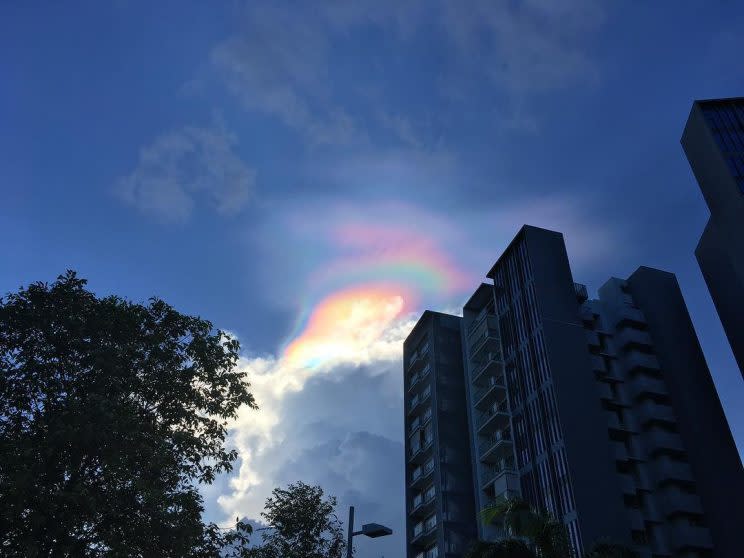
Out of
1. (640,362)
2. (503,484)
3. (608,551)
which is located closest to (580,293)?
(640,362)

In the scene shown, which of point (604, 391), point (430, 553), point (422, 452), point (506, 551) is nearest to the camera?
point (506, 551)

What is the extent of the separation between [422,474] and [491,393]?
15925 mm

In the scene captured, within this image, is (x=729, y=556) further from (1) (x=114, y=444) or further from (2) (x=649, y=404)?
(1) (x=114, y=444)

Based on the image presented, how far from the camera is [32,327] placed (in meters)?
21.9

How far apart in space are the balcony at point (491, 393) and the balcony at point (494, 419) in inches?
33.0

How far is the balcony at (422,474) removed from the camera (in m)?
80.1

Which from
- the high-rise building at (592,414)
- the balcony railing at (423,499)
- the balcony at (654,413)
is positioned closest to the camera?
the high-rise building at (592,414)

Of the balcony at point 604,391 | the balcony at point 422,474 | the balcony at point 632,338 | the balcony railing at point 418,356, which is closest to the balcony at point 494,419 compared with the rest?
the balcony at point 422,474

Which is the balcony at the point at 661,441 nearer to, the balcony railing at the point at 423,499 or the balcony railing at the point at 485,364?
the balcony railing at the point at 485,364

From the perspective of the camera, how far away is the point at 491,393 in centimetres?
7406

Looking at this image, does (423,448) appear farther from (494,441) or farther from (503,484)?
(503,484)

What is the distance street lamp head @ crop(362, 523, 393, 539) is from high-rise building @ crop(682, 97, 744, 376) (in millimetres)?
55492

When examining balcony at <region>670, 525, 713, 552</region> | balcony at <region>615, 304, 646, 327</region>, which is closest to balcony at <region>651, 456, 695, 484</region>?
balcony at <region>670, 525, 713, 552</region>

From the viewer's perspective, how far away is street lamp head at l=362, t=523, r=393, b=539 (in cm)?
2514
